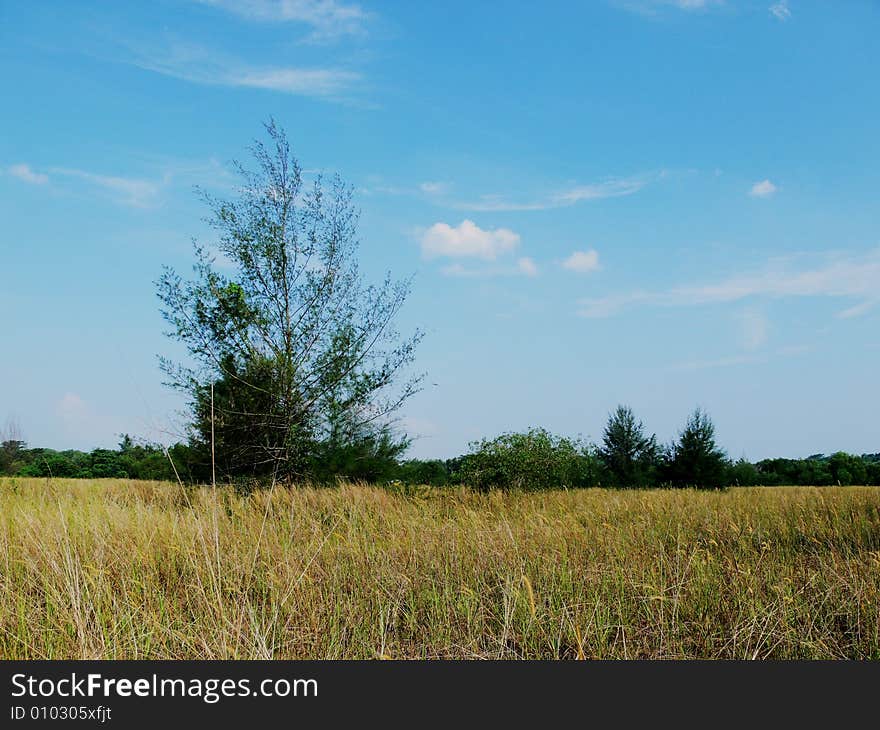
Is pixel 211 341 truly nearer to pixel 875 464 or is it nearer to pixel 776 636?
pixel 776 636

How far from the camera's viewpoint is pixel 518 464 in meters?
12.2

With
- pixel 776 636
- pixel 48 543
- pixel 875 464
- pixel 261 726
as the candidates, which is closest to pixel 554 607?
pixel 776 636

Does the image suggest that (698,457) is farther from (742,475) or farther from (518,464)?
(518,464)

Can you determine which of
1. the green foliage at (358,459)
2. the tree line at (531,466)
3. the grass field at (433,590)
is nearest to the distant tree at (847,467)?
the tree line at (531,466)

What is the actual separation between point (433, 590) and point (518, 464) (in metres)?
8.45

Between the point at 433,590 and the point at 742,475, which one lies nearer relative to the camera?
the point at 433,590

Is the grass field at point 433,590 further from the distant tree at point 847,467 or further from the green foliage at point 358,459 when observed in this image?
the distant tree at point 847,467

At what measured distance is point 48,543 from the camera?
4.61m

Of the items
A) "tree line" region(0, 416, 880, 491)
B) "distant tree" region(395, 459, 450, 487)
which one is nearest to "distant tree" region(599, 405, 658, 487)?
"tree line" region(0, 416, 880, 491)

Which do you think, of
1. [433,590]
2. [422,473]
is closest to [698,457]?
[422,473]

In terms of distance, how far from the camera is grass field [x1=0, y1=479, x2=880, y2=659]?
130 inches

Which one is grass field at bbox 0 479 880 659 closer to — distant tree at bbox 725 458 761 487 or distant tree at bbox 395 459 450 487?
distant tree at bbox 395 459 450 487

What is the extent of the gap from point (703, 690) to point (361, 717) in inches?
54.6

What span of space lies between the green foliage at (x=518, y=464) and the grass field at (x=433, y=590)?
582cm
